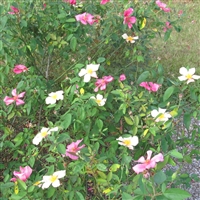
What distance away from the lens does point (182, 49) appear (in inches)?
156

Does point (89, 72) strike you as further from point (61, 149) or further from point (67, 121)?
point (61, 149)

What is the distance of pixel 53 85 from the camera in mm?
1921

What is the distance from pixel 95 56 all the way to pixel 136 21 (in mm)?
404

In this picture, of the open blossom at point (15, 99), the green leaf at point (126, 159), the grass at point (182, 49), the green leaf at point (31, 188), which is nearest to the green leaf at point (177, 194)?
the green leaf at point (126, 159)

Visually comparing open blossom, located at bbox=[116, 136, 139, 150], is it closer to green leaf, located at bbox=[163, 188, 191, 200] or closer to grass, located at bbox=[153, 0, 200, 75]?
green leaf, located at bbox=[163, 188, 191, 200]

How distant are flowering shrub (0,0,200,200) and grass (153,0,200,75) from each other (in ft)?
4.74

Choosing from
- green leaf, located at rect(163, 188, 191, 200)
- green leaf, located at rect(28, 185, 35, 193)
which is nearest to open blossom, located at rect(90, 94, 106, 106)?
green leaf, located at rect(28, 185, 35, 193)

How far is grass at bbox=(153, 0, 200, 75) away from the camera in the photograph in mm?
3575

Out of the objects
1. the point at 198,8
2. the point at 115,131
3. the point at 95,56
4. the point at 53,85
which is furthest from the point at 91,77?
the point at 198,8

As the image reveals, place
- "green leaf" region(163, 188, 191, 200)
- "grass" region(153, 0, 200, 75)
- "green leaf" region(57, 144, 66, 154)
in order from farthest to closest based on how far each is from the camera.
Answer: "grass" region(153, 0, 200, 75)
"green leaf" region(57, 144, 66, 154)
"green leaf" region(163, 188, 191, 200)

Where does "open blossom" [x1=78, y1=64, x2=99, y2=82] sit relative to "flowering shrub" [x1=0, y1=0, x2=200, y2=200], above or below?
above

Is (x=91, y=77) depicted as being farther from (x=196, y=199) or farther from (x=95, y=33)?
(x=196, y=199)

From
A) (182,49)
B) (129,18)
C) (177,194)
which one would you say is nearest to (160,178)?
(177,194)

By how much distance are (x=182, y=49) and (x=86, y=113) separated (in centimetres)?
282
